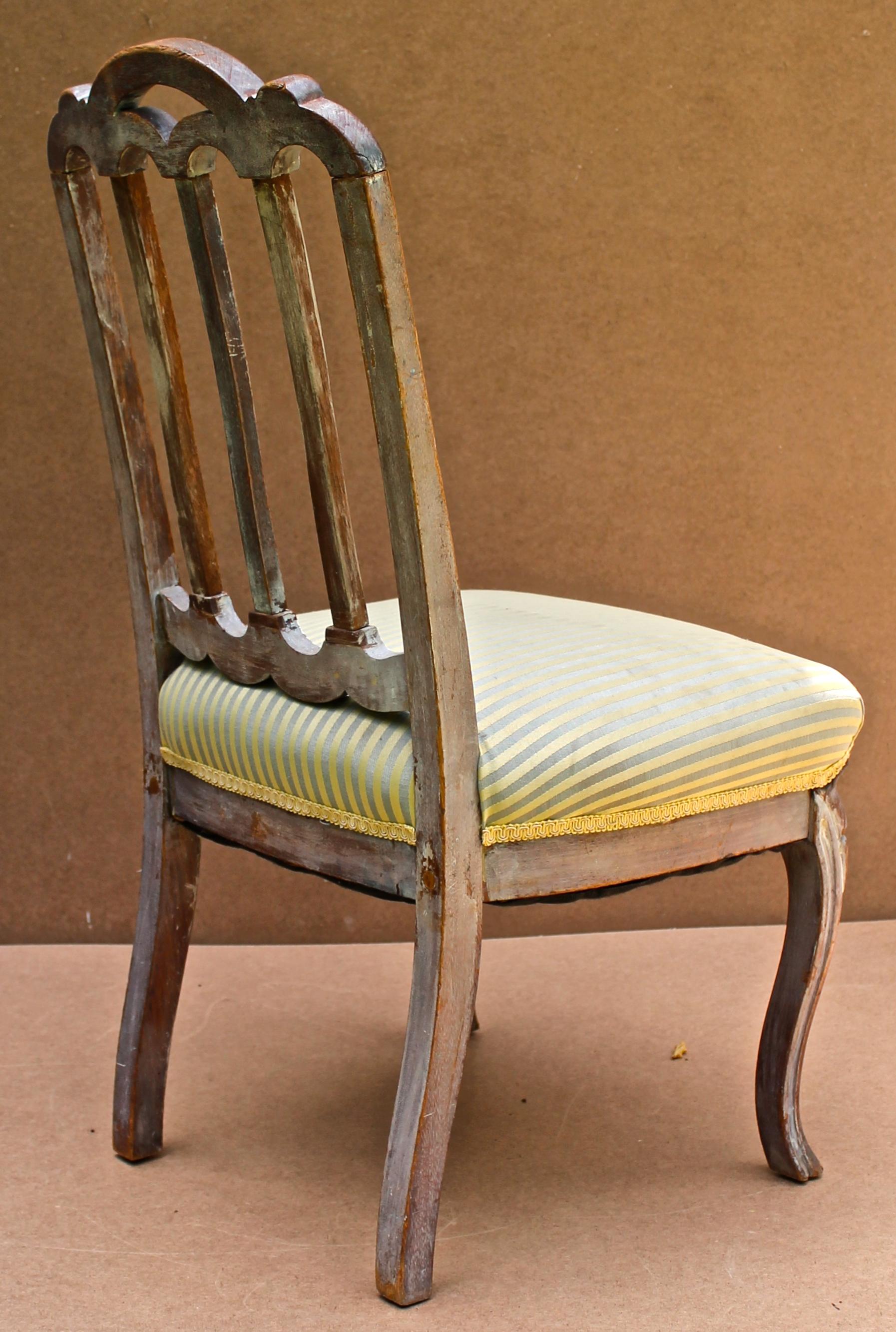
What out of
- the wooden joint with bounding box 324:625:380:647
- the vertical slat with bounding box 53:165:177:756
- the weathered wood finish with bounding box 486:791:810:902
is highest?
the vertical slat with bounding box 53:165:177:756

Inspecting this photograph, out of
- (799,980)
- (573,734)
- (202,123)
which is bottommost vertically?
(799,980)

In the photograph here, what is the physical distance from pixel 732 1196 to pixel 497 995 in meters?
0.55

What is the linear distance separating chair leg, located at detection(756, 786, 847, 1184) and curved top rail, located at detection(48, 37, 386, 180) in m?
0.69

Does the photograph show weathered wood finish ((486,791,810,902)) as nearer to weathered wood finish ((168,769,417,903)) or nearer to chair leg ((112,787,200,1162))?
weathered wood finish ((168,769,417,903))

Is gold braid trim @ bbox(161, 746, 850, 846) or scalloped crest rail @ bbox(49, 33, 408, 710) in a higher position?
scalloped crest rail @ bbox(49, 33, 408, 710)

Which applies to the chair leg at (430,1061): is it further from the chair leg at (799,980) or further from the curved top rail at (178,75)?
the curved top rail at (178,75)

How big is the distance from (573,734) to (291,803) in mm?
266

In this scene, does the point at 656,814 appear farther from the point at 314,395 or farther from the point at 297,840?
the point at 314,395

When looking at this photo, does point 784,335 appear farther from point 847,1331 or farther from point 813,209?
point 847,1331

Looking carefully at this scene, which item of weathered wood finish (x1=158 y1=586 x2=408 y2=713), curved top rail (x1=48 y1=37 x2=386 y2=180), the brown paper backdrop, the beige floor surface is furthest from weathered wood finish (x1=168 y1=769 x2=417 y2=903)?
the brown paper backdrop

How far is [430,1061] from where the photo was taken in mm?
1057

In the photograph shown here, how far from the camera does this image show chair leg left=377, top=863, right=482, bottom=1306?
1053mm

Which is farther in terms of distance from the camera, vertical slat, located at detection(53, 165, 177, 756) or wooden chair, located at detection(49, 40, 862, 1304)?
vertical slat, located at detection(53, 165, 177, 756)

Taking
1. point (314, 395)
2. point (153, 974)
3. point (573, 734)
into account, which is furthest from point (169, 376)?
point (153, 974)
